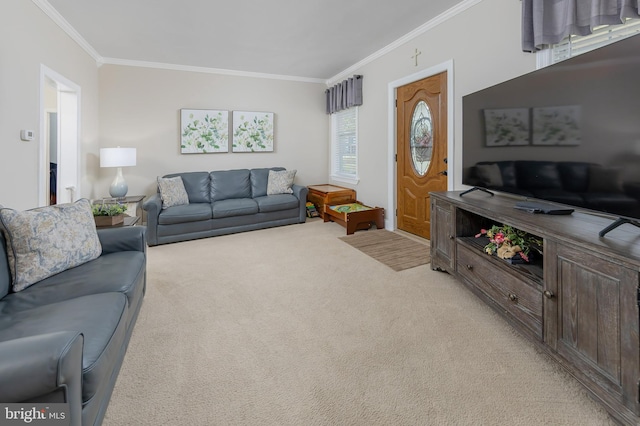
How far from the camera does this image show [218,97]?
5188 mm

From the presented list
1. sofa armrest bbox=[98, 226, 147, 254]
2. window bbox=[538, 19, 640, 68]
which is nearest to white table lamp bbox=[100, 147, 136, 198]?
sofa armrest bbox=[98, 226, 147, 254]

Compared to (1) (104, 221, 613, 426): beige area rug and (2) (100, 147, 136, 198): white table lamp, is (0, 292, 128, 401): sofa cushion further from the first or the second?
(2) (100, 147, 136, 198): white table lamp

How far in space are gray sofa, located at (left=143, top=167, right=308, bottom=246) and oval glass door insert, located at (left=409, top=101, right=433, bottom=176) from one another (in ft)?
6.04

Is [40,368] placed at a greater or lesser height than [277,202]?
lesser

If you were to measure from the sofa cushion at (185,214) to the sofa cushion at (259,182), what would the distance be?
3.04 ft

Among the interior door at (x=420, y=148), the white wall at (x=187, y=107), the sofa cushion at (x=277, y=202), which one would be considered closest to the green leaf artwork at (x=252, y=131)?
the white wall at (x=187, y=107)

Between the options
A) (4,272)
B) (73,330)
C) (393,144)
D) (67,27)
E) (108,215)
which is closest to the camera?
(73,330)

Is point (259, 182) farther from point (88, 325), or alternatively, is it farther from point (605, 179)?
point (605, 179)

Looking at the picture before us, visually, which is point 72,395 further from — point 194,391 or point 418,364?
point 418,364

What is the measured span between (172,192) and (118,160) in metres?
0.76

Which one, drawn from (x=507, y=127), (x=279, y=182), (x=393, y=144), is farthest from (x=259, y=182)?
(x=507, y=127)

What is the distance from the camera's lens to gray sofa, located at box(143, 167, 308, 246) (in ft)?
13.3

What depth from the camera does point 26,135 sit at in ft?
8.72

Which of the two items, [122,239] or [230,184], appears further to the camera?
[230,184]
